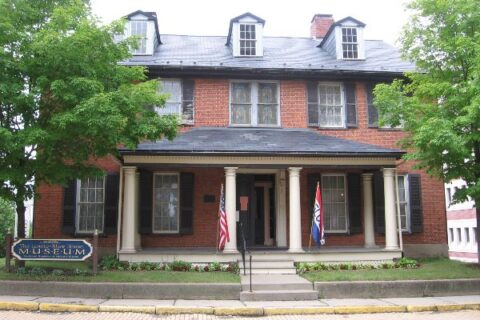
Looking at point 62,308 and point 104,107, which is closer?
point 62,308

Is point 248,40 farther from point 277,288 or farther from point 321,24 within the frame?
point 277,288

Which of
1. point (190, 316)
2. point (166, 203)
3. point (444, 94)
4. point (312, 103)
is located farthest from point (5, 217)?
point (444, 94)

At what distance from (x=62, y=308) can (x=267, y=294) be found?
4.56m

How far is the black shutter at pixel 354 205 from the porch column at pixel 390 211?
146 cm

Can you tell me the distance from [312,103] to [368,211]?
431 centimetres

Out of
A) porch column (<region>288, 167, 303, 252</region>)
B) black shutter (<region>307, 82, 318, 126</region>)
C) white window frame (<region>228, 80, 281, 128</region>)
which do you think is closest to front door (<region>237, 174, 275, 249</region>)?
white window frame (<region>228, 80, 281, 128</region>)

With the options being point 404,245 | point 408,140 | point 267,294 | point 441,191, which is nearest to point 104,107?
point 267,294

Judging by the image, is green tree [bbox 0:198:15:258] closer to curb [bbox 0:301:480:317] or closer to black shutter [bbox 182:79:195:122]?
black shutter [bbox 182:79:195:122]

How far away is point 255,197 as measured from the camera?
1741 cm

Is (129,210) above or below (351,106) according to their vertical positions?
below

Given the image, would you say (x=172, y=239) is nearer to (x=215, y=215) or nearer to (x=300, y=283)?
(x=215, y=215)

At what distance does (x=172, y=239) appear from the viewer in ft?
54.2

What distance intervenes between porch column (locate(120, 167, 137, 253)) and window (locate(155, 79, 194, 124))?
3136 mm

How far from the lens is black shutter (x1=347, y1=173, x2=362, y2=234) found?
17094 millimetres
